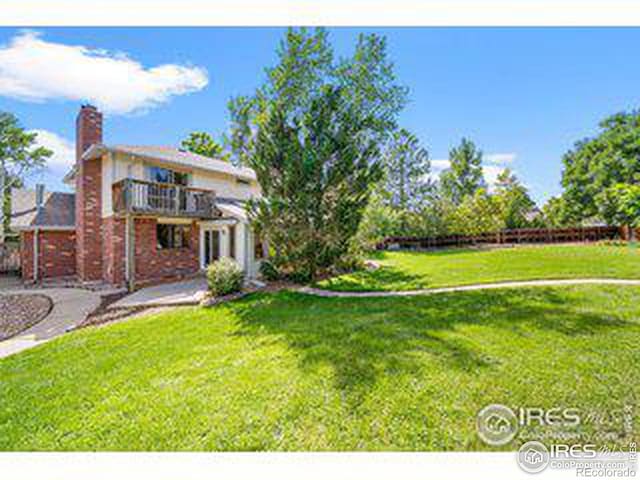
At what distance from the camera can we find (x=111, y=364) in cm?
514

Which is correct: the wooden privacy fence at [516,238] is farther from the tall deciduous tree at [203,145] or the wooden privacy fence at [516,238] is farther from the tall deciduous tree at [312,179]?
the tall deciduous tree at [203,145]

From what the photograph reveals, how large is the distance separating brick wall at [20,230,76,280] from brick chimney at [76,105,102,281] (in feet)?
6.93

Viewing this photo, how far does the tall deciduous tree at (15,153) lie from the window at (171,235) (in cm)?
2037

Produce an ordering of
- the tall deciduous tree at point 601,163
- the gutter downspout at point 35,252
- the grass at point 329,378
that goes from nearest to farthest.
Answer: the grass at point 329,378 < the gutter downspout at point 35,252 < the tall deciduous tree at point 601,163

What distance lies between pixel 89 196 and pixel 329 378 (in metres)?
16.2

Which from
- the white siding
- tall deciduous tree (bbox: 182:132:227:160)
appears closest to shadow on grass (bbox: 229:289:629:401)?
the white siding

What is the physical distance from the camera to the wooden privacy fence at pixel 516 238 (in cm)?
2205

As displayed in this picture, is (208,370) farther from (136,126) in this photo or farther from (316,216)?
(136,126)

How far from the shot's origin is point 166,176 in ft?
47.1

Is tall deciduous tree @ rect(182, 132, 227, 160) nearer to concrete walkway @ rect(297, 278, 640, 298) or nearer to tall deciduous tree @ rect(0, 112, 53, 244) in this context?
tall deciduous tree @ rect(0, 112, 53, 244)

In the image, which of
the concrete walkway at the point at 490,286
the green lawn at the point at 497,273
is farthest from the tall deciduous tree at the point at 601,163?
the concrete walkway at the point at 490,286
